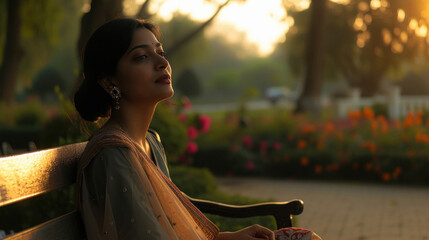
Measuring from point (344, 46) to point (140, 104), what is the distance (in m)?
27.4

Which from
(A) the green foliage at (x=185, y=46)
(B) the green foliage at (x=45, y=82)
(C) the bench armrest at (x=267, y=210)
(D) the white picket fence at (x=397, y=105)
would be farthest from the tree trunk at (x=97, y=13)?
(B) the green foliage at (x=45, y=82)

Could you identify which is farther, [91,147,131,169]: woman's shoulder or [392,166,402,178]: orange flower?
[392,166,402,178]: orange flower

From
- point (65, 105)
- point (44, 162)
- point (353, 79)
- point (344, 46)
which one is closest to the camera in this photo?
point (44, 162)

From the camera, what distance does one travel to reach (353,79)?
33688 mm

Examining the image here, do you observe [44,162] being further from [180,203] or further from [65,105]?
[65,105]

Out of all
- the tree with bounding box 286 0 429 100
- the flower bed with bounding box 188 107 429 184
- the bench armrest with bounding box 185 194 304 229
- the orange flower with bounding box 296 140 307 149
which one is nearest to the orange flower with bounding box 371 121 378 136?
the flower bed with bounding box 188 107 429 184

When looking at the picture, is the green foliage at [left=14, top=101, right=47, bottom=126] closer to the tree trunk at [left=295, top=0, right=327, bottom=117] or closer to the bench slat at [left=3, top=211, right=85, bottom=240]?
the tree trunk at [left=295, top=0, right=327, bottom=117]

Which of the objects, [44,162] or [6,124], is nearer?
[44,162]

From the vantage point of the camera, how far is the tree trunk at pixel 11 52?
18.4m

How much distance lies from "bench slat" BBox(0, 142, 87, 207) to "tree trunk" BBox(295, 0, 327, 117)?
46.7ft

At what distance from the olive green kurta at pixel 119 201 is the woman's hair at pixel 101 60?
0.33 m

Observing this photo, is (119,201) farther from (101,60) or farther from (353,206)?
(353,206)


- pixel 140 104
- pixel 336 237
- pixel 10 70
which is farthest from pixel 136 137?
pixel 10 70

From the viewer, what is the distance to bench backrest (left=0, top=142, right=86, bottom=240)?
1827 millimetres
